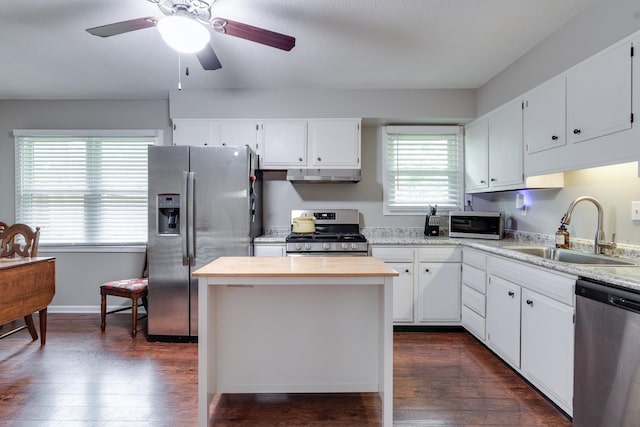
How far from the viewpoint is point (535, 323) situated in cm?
209

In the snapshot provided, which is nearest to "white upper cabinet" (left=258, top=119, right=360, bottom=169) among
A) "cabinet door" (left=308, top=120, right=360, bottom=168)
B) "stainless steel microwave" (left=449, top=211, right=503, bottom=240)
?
"cabinet door" (left=308, top=120, right=360, bottom=168)

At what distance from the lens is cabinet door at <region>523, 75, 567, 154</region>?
2240 millimetres

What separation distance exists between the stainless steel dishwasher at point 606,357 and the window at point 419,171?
2.25m

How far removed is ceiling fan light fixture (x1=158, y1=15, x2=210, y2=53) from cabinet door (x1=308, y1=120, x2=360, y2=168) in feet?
6.08

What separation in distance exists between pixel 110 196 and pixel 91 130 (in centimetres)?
77

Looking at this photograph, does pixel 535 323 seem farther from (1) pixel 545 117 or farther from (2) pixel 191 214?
(2) pixel 191 214

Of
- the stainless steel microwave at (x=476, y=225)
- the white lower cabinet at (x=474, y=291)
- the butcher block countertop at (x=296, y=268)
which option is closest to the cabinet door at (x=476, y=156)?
the stainless steel microwave at (x=476, y=225)

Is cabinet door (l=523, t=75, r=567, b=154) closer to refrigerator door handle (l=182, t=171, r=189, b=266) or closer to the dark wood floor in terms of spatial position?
the dark wood floor

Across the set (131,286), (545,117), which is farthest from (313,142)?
(131,286)

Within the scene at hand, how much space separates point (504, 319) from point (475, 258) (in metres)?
0.62

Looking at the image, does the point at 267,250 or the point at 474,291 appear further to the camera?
the point at 267,250

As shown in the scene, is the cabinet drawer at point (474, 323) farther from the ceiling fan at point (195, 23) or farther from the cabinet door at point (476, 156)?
the ceiling fan at point (195, 23)

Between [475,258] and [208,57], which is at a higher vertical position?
[208,57]

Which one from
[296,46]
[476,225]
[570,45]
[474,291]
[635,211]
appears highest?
[296,46]
